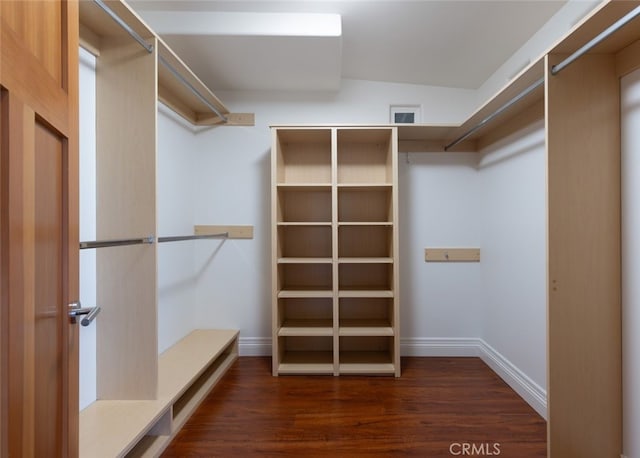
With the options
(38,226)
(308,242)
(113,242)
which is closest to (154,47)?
(113,242)

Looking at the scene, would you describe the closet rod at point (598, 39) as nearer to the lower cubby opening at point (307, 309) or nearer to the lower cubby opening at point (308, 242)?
the lower cubby opening at point (308, 242)

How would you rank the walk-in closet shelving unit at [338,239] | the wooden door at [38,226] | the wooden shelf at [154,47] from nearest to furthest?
the wooden door at [38,226] → the wooden shelf at [154,47] → the walk-in closet shelving unit at [338,239]

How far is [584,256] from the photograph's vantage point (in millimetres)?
1534

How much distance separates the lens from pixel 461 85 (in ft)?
9.69

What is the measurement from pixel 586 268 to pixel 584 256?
58 mm

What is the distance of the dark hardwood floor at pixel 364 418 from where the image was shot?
5.70 feet

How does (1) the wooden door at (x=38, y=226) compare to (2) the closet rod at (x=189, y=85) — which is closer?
(1) the wooden door at (x=38, y=226)

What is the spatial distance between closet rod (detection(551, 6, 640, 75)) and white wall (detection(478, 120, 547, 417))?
0.58 m

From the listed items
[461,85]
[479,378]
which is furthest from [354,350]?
[461,85]

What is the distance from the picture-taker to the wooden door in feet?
2.39

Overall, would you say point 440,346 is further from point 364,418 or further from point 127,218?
point 127,218

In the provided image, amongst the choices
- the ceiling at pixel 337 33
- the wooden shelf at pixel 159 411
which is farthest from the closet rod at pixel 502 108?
the wooden shelf at pixel 159 411

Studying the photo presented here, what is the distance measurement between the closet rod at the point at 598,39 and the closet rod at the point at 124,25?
2037 millimetres

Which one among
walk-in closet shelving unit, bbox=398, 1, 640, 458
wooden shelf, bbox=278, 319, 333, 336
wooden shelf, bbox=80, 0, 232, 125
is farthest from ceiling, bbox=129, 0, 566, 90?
wooden shelf, bbox=278, 319, 333, 336
